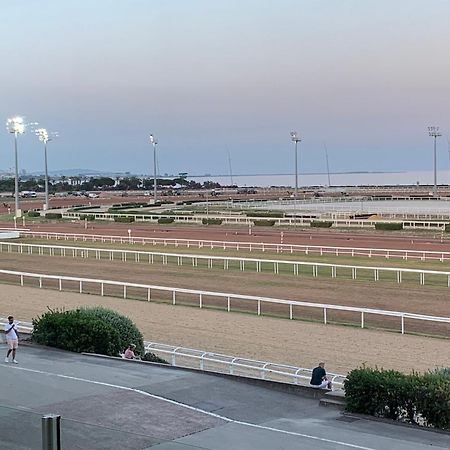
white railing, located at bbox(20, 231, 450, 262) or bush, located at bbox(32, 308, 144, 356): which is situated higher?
bush, located at bbox(32, 308, 144, 356)

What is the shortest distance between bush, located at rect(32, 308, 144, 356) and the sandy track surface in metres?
2.62

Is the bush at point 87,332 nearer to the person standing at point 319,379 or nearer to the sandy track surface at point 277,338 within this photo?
the sandy track surface at point 277,338

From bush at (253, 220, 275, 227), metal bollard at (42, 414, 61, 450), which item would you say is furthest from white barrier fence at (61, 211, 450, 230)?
metal bollard at (42, 414, 61, 450)

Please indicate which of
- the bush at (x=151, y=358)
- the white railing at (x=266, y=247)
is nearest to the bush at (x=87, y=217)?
the white railing at (x=266, y=247)

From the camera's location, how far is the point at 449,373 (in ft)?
30.9

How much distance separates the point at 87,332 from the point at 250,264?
1797 cm

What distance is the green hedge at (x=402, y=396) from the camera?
8.58 m

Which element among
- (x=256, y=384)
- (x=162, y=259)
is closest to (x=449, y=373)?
(x=256, y=384)

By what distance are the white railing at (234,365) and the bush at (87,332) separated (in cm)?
64

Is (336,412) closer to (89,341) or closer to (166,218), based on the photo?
(89,341)

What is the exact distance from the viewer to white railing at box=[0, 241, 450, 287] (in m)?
25.9

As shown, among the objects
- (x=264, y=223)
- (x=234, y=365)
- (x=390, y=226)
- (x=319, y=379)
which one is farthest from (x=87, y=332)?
(x=264, y=223)

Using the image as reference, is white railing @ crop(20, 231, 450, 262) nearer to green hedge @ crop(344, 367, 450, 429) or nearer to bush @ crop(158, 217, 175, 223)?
bush @ crop(158, 217, 175, 223)

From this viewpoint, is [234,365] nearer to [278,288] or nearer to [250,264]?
[278,288]
